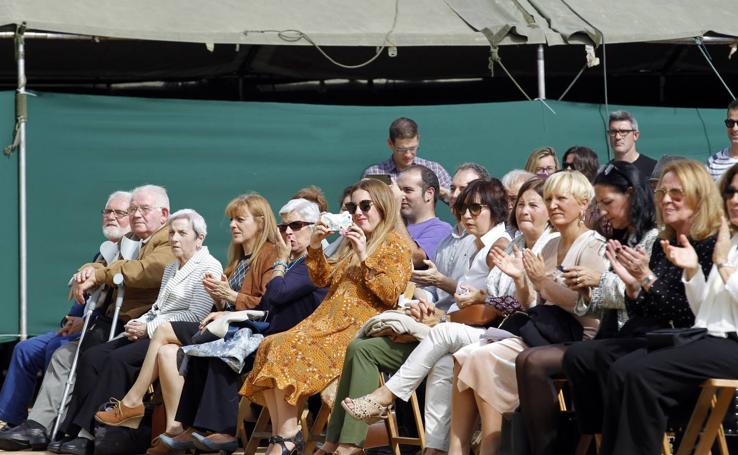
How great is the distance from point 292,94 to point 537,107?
7.95 feet

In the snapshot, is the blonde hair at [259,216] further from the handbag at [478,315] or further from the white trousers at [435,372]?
the white trousers at [435,372]

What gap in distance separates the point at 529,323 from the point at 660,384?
98 cm

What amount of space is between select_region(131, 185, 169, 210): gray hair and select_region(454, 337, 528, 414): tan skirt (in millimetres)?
3156

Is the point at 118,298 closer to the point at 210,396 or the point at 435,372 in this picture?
the point at 210,396

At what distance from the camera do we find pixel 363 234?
21.7 feet

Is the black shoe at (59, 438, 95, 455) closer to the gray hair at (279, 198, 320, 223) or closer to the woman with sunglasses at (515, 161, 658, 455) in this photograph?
the gray hair at (279, 198, 320, 223)

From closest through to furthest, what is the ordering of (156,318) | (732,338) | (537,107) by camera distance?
(732,338)
(156,318)
(537,107)

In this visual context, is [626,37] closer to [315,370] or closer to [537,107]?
[537,107]

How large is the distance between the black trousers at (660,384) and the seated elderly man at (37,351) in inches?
178

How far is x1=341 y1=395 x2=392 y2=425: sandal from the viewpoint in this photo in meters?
6.11

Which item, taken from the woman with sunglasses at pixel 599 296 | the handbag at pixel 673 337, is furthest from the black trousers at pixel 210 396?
the handbag at pixel 673 337

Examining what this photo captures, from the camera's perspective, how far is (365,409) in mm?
6125

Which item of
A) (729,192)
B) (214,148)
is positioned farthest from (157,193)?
(729,192)

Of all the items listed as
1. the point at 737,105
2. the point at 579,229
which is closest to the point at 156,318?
the point at 579,229
